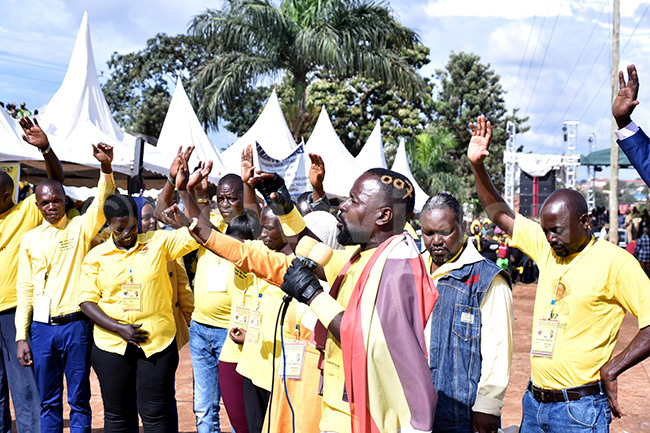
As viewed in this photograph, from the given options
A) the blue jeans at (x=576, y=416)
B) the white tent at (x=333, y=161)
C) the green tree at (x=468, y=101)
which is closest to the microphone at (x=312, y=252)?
the blue jeans at (x=576, y=416)

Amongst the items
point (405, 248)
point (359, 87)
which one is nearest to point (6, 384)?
point (405, 248)

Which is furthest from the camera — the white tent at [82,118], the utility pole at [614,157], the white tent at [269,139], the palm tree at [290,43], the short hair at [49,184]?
the palm tree at [290,43]

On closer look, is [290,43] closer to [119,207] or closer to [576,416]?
[119,207]

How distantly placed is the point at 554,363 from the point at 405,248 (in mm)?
1435

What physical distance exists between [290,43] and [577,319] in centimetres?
1968

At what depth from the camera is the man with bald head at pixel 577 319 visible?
3.36 m

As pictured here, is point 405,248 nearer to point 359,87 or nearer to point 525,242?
point 525,242

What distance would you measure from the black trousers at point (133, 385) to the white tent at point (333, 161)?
1051cm

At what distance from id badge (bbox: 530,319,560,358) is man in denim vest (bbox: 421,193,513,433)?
284mm

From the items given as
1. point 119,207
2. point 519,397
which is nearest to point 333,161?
point 519,397

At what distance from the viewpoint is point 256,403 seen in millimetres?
4129

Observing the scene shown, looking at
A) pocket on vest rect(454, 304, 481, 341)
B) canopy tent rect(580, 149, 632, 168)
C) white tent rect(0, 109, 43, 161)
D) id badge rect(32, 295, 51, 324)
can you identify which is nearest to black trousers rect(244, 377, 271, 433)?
pocket on vest rect(454, 304, 481, 341)

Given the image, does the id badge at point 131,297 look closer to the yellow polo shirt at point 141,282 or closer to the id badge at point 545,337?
the yellow polo shirt at point 141,282

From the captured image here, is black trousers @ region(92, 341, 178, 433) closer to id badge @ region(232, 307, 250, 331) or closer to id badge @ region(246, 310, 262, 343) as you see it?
id badge @ region(232, 307, 250, 331)
